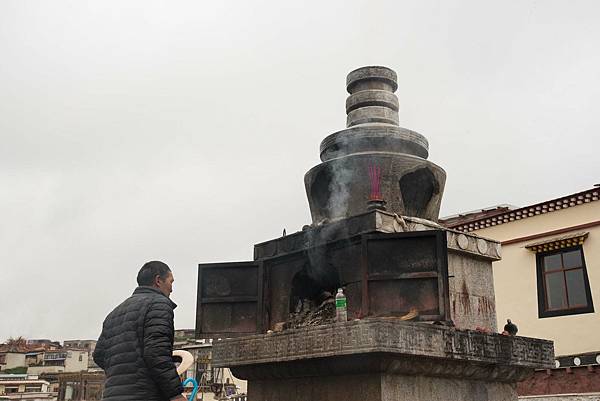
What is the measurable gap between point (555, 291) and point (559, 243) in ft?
4.77

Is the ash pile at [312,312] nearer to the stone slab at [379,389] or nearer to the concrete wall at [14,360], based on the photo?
the stone slab at [379,389]

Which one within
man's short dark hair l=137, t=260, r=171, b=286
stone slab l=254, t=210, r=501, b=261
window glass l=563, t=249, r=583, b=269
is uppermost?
window glass l=563, t=249, r=583, b=269

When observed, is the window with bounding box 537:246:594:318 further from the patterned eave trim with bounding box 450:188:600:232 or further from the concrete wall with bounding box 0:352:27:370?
the concrete wall with bounding box 0:352:27:370

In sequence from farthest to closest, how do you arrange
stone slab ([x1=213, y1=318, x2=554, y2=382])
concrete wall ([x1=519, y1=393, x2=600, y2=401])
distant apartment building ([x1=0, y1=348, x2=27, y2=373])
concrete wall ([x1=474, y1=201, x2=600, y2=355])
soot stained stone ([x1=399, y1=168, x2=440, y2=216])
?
distant apartment building ([x1=0, y1=348, x2=27, y2=373]) < concrete wall ([x1=474, y1=201, x2=600, y2=355]) < concrete wall ([x1=519, y1=393, x2=600, y2=401]) < soot stained stone ([x1=399, y1=168, x2=440, y2=216]) < stone slab ([x1=213, y1=318, x2=554, y2=382])

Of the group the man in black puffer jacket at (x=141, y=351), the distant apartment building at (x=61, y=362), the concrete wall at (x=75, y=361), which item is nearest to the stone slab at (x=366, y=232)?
the man in black puffer jacket at (x=141, y=351)

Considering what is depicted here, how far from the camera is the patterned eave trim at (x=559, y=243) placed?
18531mm

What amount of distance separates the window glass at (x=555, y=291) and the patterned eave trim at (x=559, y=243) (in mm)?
782

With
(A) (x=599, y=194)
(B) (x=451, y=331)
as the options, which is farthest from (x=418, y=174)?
(A) (x=599, y=194)

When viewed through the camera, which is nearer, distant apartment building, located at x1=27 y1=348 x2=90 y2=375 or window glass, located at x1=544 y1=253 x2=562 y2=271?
window glass, located at x1=544 y1=253 x2=562 y2=271

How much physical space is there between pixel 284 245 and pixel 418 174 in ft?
5.94

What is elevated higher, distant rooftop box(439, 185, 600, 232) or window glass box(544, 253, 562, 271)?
distant rooftop box(439, 185, 600, 232)

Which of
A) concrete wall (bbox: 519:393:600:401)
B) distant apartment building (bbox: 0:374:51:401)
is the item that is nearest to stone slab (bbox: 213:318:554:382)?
concrete wall (bbox: 519:393:600:401)

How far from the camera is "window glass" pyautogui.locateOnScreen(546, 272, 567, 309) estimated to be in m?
19.0

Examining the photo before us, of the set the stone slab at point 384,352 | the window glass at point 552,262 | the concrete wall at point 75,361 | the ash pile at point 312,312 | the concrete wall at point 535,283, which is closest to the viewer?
the stone slab at point 384,352
